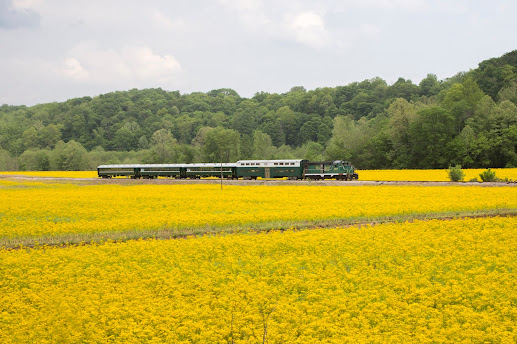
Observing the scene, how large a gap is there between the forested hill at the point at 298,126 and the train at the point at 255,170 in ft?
72.0

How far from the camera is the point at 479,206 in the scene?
1101 inches

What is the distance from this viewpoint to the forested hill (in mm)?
79625

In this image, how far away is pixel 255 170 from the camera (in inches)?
2638

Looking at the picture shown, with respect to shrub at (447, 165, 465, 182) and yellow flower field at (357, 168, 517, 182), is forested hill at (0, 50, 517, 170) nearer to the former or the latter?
yellow flower field at (357, 168, 517, 182)

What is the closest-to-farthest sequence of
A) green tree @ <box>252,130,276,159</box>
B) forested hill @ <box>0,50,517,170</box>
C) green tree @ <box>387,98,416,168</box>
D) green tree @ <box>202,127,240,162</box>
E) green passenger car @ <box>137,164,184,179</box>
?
green passenger car @ <box>137,164,184,179</box> < forested hill @ <box>0,50,517,170</box> < green tree @ <box>387,98,416,168</box> < green tree @ <box>202,127,240,162</box> < green tree @ <box>252,130,276,159</box>

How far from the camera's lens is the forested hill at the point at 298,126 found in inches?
3135

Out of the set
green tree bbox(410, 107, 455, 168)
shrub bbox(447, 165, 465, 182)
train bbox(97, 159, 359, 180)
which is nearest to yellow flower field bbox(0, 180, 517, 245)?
shrub bbox(447, 165, 465, 182)

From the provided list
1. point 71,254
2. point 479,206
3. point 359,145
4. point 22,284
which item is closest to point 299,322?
point 22,284

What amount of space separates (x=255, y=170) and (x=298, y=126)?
263 ft

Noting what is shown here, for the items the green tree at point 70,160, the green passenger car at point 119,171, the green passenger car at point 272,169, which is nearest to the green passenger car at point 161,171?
the green passenger car at point 119,171

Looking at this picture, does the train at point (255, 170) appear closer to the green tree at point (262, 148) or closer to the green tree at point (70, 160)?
the green tree at point (262, 148)

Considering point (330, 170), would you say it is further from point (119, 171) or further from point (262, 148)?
point (262, 148)

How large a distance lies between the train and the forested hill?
21949 mm

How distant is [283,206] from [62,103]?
566 ft
